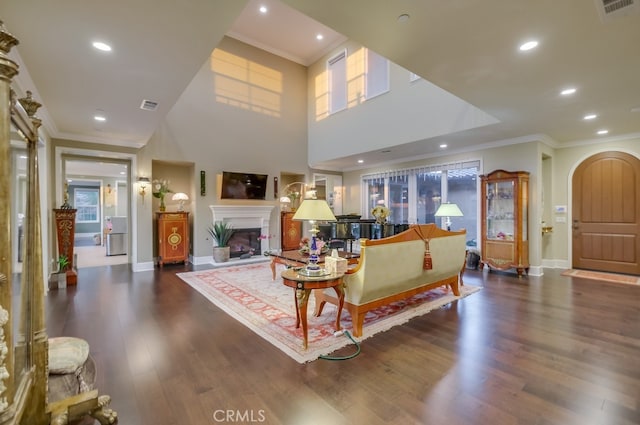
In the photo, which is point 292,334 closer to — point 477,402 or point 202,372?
point 202,372

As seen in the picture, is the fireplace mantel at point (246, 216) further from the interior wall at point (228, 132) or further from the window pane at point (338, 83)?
the window pane at point (338, 83)

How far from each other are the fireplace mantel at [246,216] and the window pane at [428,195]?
4.04m

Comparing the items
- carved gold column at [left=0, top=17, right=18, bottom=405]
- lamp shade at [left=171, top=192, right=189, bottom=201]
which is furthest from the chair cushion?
lamp shade at [left=171, top=192, right=189, bottom=201]

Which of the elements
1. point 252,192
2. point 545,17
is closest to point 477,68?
point 545,17

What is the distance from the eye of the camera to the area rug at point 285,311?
2922 millimetres

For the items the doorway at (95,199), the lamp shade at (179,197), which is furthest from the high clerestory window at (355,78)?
the doorway at (95,199)

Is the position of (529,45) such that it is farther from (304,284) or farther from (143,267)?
(143,267)

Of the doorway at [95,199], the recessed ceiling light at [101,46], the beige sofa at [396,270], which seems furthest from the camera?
the doorway at [95,199]

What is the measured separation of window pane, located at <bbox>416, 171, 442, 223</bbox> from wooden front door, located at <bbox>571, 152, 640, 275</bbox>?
272 centimetres

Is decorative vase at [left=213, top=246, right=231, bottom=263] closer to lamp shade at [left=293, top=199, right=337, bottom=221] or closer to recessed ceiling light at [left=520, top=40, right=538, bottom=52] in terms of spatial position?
lamp shade at [left=293, top=199, right=337, bottom=221]

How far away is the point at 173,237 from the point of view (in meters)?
6.97

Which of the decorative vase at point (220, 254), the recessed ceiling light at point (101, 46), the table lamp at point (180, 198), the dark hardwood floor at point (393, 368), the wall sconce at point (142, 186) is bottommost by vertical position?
the dark hardwood floor at point (393, 368)

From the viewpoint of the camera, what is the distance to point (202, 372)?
7.93ft

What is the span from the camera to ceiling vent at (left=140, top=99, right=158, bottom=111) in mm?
4016
